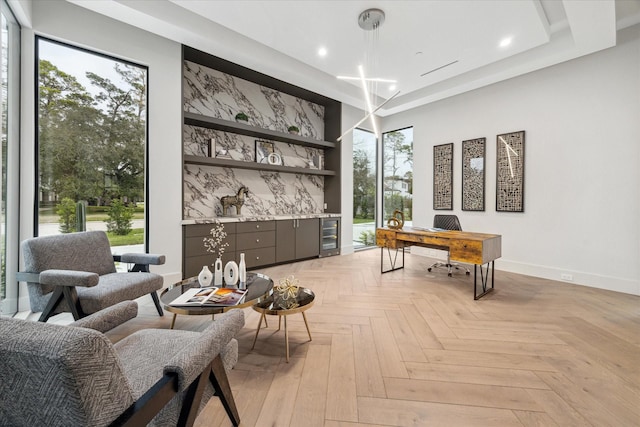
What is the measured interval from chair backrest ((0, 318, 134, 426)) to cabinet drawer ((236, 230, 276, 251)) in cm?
372

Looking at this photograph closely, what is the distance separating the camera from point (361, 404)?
5.36ft

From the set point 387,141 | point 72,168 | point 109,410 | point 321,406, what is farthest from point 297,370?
point 387,141

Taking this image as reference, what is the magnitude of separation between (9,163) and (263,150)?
3263mm

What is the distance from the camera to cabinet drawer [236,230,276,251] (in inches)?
A: 176

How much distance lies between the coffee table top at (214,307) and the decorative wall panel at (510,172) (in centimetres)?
416

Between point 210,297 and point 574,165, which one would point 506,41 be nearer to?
point 574,165

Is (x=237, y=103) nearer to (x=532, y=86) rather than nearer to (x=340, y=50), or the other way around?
(x=340, y=50)

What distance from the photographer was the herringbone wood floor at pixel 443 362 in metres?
1.57

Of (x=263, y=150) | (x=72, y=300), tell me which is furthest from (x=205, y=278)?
(x=263, y=150)

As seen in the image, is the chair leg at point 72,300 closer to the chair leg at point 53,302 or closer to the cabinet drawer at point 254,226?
the chair leg at point 53,302

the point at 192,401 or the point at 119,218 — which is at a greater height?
the point at 119,218

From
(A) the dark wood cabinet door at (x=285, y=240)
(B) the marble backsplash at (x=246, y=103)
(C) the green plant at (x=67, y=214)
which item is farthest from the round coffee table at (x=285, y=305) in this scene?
(B) the marble backsplash at (x=246, y=103)

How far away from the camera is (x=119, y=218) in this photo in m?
3.55

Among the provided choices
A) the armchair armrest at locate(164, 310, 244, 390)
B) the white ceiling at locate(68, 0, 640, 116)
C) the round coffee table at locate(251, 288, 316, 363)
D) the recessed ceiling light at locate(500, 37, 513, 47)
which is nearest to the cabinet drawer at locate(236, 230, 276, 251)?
the round coffee table at locate(251, 288, 316, 363)
